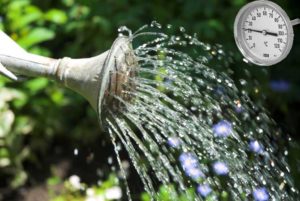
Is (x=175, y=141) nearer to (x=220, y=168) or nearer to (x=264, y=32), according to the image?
(x=220, y=168)

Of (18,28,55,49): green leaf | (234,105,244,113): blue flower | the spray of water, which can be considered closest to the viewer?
the spray of water

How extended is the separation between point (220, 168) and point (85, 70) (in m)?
0.94

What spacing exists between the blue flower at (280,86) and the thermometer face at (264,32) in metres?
1.80

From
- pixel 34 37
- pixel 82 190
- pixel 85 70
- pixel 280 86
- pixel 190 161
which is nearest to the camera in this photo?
pixel 85 70

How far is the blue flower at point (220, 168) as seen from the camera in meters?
3.14

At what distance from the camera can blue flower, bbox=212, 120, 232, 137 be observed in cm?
315

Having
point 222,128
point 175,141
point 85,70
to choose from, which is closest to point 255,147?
point 222,128

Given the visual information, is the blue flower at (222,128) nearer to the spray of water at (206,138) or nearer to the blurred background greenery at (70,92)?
the spray of water at (206,138)

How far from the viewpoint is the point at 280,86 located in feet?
14.0

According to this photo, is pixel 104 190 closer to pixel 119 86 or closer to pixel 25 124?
pixel 25 124

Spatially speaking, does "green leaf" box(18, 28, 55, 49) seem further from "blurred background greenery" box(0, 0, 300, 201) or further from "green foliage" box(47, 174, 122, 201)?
"green foliage" box(47, 174, 122, 201)

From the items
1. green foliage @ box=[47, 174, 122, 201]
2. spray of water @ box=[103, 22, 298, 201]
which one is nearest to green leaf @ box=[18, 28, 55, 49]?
green foliage @ box=[47, 174, 122, 201]

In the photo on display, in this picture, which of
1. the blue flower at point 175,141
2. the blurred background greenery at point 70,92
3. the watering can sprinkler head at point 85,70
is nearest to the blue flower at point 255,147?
the blue flower at point 175,141

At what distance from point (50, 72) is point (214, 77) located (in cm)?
81
